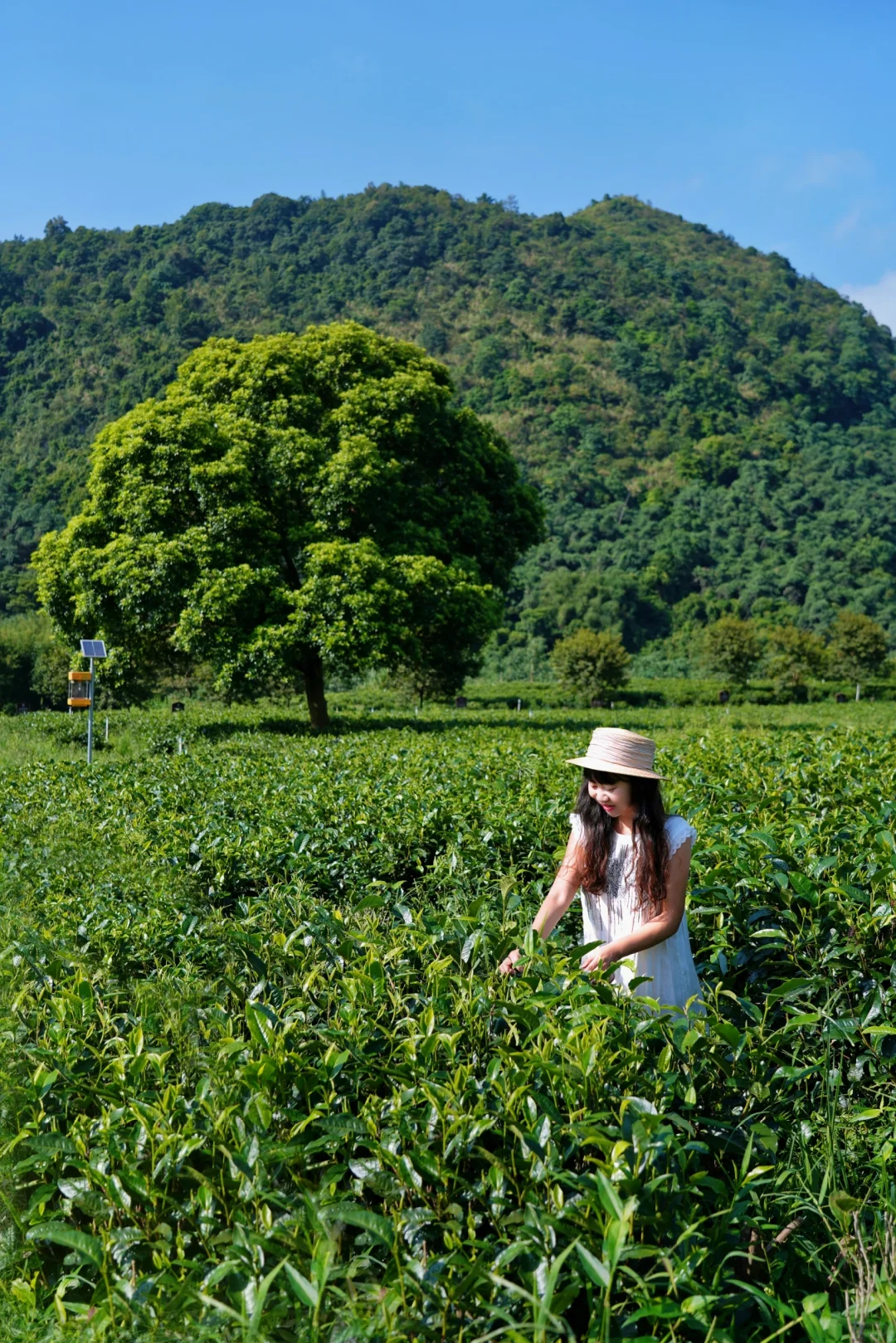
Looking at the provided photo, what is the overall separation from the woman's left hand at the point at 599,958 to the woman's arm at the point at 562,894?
6.2 inches

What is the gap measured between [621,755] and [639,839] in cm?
29

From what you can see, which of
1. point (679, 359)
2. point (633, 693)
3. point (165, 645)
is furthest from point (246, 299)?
point (165, 645)

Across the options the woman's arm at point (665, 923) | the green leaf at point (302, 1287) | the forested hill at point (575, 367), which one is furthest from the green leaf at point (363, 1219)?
the forested hill at point (575, 367)

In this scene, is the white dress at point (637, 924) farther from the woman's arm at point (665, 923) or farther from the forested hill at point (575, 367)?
the forested hill at point (575, 367)

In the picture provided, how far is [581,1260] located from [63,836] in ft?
17.8

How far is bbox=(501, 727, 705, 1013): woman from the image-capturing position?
3.52 metres

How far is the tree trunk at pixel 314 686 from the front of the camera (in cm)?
2010

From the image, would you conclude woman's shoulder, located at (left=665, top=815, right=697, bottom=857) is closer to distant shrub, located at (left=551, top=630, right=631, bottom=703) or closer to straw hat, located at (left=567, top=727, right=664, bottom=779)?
straw hat, located at (left=567, top=727, right=664, bottom=779)

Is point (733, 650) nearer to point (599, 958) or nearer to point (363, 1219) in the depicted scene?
point (599, 958)

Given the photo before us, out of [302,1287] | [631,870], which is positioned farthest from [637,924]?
[302,1287]

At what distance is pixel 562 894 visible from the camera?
3697 millimetres

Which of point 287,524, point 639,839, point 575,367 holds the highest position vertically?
point 575,367

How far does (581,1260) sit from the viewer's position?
1890 millimetres

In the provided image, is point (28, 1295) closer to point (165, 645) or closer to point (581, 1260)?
point (581, 1260)
